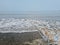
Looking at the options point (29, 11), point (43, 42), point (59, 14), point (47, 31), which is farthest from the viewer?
point (59, 14)

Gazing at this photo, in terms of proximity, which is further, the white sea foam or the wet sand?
the white sea foam

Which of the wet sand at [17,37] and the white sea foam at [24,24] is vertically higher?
the white sea foam at [24,24]

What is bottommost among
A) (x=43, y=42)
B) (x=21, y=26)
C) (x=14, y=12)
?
(x=43, y=42)

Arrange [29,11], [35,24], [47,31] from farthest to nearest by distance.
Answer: [29,11] < [35,24] < [47,31]

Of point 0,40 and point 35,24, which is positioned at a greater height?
point 35,24

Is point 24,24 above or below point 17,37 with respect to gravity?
above

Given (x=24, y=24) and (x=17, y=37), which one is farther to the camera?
(x=24, y=24)

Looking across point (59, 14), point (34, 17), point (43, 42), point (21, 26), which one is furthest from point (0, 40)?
point (59, 14)

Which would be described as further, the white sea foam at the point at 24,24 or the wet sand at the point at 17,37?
the white sea foam at the point at 24,24

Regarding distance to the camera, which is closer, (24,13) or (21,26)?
(21,26)

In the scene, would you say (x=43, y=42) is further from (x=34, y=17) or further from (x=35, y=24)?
(x=34, y=17)

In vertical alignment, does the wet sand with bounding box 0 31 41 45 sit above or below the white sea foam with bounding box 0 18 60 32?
below
